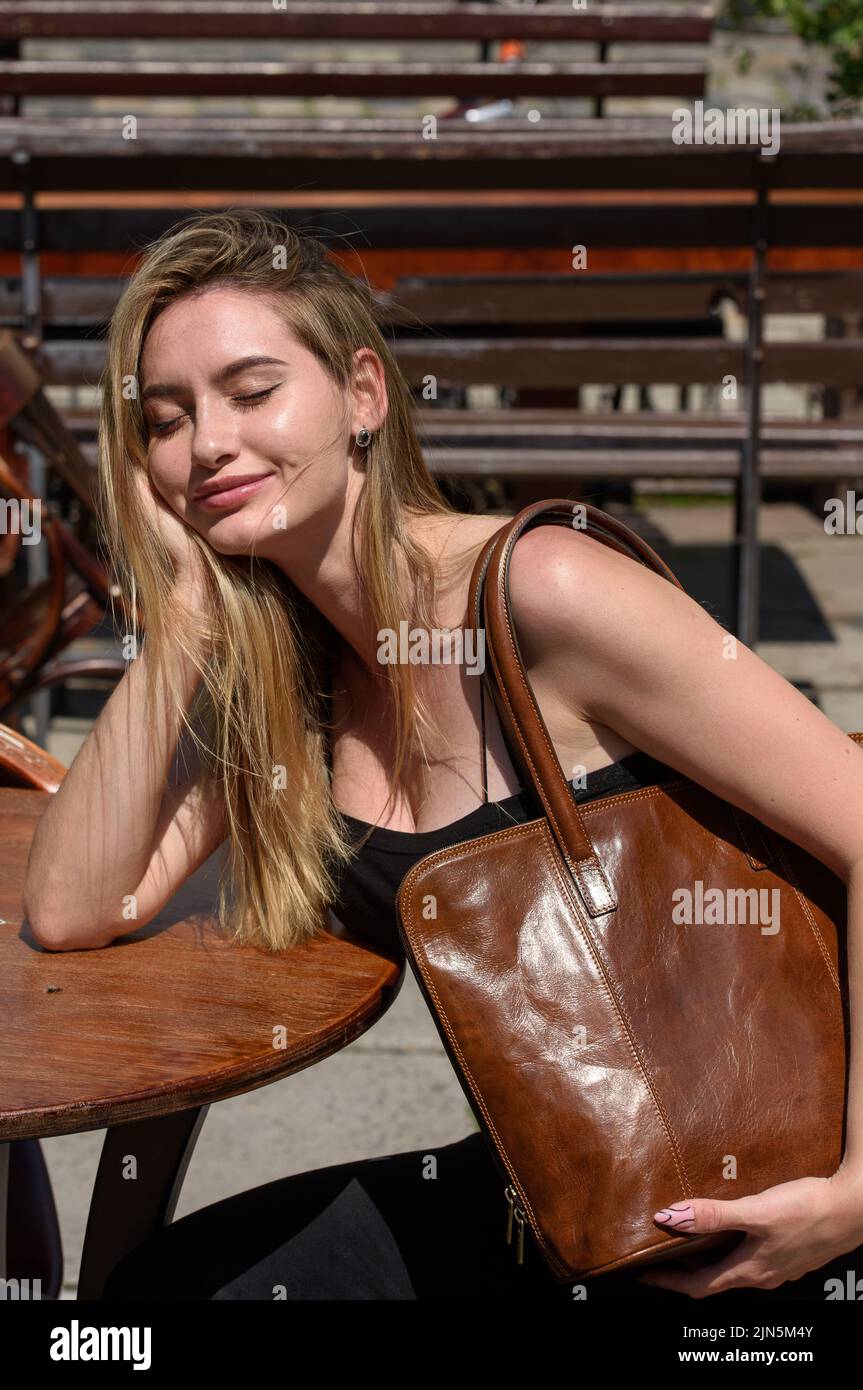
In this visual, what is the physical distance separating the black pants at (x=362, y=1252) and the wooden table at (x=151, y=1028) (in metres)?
0.17

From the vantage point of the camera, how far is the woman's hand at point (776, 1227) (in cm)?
139

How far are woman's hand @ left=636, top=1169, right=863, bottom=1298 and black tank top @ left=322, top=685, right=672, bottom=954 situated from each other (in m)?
0.43

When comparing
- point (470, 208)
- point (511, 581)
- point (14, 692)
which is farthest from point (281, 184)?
point (511, 581)

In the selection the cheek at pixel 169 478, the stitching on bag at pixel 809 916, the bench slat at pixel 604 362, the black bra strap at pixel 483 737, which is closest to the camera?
the stitching on bag at pixel 809 916

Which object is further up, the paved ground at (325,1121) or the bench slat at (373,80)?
the bench slat at (373,80)

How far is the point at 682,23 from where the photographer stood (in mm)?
6414

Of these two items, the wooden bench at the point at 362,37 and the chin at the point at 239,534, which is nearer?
the chin at the point at 239,534

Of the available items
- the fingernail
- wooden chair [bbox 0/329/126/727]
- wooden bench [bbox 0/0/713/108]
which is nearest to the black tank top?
the fingernail

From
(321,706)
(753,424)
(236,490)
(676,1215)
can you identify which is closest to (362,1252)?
(676,1215)

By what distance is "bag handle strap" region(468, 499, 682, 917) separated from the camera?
1.45 meters

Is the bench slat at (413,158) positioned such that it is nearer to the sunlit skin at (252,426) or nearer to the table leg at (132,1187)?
the sunlit skin at (252,426)

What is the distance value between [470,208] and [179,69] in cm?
224

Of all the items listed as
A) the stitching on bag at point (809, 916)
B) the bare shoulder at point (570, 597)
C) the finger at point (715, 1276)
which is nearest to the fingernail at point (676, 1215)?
the finger at point (715, 1276)

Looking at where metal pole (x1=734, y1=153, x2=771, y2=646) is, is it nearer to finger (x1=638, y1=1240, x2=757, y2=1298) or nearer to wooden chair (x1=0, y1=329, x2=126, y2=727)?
wooden chair (x1=0, y1=329, x2=126, y2=727)
